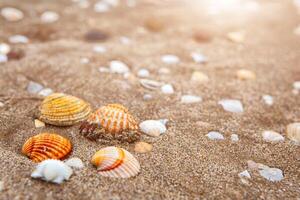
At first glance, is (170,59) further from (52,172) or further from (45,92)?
(52,172)

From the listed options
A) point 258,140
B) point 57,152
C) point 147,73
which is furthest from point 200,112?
point 57,152

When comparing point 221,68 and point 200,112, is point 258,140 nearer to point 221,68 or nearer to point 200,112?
point 200,112

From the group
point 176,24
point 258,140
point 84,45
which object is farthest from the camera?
point 176,24

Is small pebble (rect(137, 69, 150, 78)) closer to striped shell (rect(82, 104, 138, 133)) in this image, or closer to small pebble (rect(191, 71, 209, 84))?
small pebble (rect(191, 71, 209, 84))

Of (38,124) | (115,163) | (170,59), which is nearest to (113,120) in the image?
(115,163)

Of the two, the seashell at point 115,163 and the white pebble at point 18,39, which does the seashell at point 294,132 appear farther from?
the white pebble at point 18,39
